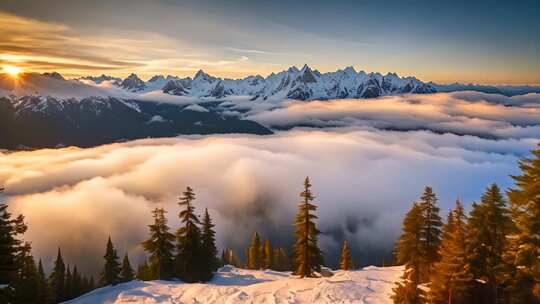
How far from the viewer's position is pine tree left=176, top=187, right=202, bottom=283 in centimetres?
4481

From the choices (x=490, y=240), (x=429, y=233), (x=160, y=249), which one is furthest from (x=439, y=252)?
(x=160, y=249)

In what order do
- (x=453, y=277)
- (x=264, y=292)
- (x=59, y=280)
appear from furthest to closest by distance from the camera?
1. (x=59, y=280)
2. (x=264, y=292)
3. (x=453, y=277)

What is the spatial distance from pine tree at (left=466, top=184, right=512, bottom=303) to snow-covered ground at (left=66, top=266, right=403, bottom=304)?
25.3 feet

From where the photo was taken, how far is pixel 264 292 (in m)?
34.9

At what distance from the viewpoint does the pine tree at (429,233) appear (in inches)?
1389

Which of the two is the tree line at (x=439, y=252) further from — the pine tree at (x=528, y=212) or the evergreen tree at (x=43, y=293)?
the evergreen tree at (x=43, y=293)

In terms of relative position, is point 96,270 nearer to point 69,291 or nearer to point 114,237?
point 114,237

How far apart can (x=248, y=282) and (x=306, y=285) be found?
942 cm

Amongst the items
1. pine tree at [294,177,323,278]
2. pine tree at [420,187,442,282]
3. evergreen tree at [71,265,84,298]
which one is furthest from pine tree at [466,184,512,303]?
evergreen tree at [71,265,84,298]

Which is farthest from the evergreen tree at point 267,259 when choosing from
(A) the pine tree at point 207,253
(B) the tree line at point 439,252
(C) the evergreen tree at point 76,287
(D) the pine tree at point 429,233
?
(D) the pine tree at point 429,233

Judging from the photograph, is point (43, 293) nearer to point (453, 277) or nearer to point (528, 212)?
point (453, 277)

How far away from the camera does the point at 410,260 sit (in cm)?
3572

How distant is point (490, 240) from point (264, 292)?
1945 cm

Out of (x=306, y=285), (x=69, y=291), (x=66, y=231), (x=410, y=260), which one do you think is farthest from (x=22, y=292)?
(x=66, y=231)
